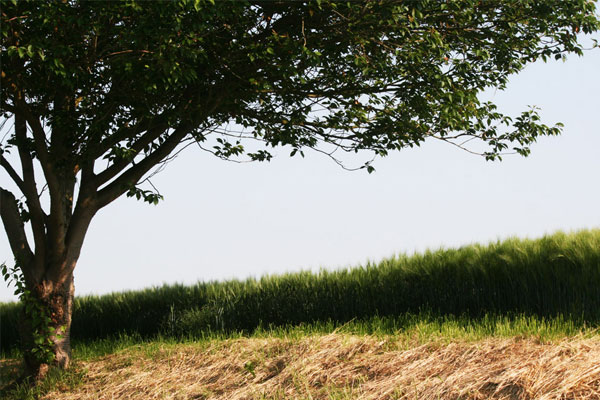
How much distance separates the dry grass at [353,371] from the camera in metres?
5.90

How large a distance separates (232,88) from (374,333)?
14.1 ft

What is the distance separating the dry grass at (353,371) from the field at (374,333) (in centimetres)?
2

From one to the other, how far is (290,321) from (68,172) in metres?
5.19

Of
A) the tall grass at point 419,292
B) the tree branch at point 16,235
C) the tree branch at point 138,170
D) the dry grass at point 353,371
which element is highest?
the tree branch at point 138,170

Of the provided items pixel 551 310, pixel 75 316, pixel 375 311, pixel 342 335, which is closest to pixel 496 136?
pixel 551 310

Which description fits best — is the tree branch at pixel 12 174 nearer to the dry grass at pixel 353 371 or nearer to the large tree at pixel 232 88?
the large tree at pixel 232 88

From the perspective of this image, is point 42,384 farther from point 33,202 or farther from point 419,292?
point 419,292

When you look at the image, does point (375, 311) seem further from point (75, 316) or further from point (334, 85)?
point (75, 316)

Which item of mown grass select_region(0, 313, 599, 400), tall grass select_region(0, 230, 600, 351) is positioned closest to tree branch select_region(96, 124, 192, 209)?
mown grass select_region(0, 313, 599, 400)

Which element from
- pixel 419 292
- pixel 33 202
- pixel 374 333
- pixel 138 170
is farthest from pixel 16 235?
pixel 419 292

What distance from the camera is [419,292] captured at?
444 inches

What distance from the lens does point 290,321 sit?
12188mm

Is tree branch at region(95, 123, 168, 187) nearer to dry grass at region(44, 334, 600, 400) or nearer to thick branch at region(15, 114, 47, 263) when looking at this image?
thick branch at region(15, 114, 47, 263)

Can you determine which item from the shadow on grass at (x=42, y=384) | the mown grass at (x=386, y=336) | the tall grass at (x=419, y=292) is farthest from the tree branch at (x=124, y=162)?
the tall grass at (x=419, y=292)
